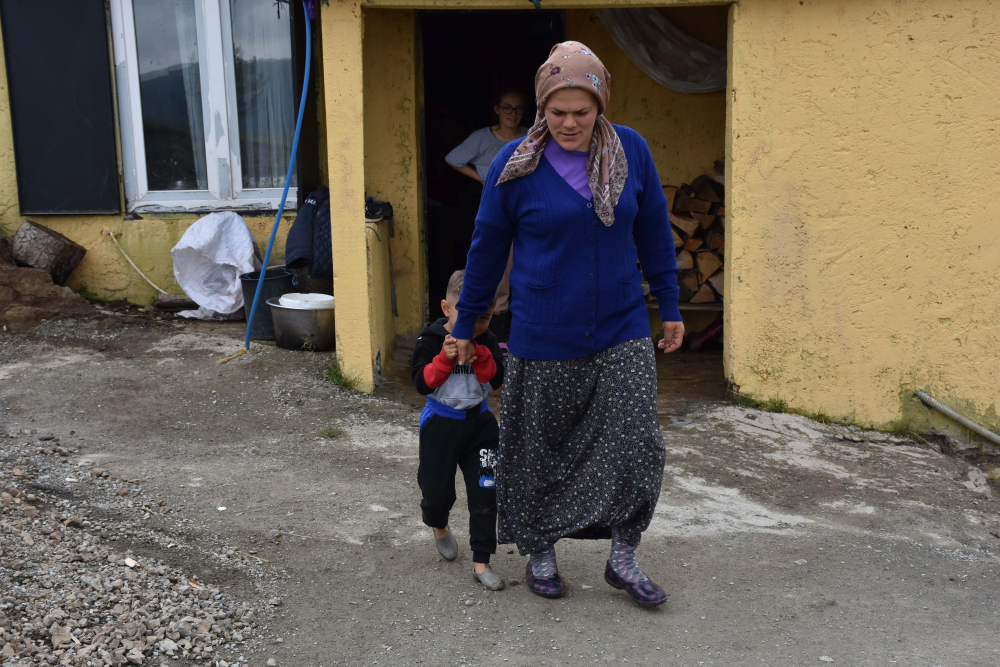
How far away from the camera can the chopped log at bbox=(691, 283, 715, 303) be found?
23.4ft

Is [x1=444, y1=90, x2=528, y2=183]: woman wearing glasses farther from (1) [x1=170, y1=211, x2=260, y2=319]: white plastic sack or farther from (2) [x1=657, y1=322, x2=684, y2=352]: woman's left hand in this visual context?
(2) [x1=657, y1=322, x2=684, y2=352]: woman's left hand

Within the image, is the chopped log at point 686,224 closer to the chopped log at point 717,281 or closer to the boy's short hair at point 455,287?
the chopped log at point 717,281

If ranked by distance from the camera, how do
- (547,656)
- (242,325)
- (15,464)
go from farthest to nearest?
(242,325) → (15,464) → (547,656)

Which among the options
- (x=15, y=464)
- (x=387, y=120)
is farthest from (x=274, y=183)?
(x=15, y=464)

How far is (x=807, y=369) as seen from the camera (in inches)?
215

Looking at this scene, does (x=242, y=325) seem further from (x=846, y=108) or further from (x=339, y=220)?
(x=846, y=108)

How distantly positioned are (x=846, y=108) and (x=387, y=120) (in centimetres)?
313

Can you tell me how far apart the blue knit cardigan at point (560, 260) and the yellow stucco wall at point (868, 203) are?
8.25 ft

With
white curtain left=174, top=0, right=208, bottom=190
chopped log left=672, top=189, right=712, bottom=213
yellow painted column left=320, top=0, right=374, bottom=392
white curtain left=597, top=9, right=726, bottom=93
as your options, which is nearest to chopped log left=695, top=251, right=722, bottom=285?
chopped log left=672, top=189, right=712, bottom=213

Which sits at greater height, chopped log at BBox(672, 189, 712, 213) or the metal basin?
chopped log at BBox(672, 189, 712, 213)

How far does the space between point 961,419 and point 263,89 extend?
5.69m

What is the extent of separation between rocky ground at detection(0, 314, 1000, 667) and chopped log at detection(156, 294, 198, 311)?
1591 millimetres

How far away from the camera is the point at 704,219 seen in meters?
7.14

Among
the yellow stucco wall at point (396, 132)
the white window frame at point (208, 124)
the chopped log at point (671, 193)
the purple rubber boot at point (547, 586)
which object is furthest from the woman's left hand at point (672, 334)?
the white window frame at point (208, 124)
